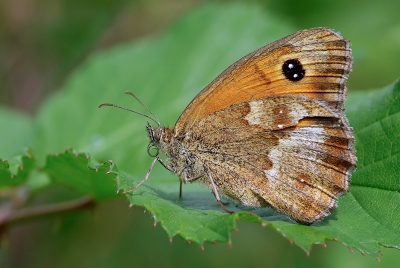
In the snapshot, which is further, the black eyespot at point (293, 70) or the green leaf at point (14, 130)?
the green leaf at point (14, 130)

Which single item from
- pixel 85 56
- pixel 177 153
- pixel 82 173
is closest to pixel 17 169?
pixel 82 173

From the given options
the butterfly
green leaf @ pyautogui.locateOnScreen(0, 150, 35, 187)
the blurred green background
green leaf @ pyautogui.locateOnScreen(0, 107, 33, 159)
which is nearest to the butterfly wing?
the butterfly

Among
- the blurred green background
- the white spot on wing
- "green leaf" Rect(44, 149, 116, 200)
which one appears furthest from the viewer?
the blurred green background

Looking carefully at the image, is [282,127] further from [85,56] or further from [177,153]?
[85,56]

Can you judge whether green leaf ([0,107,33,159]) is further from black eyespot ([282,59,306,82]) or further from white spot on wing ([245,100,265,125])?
black eyespot ([282,59,306,82])

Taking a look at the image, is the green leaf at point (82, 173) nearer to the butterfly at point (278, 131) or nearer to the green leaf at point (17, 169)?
the green leaf at point (17, 169)

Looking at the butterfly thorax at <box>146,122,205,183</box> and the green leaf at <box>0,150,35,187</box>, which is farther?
the butterfly thorax at <box>146,122,205,183</box>

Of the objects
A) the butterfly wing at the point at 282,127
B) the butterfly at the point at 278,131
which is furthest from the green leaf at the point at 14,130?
the butterfly wing at the point at 282,127
